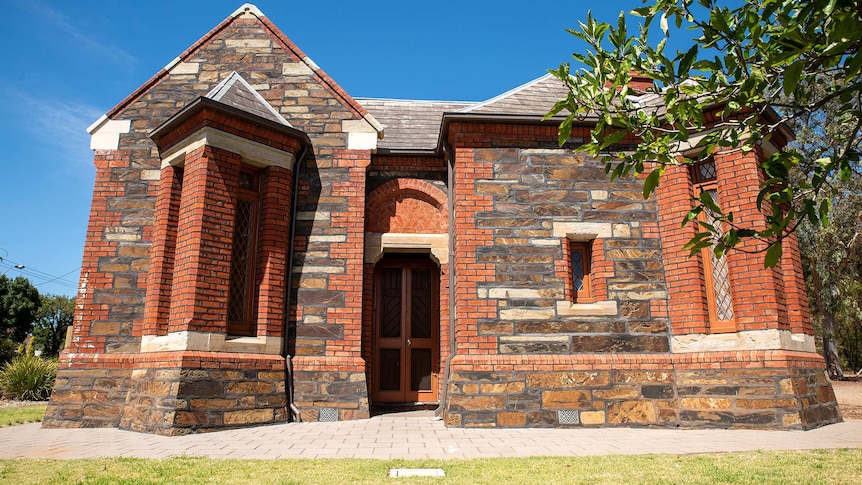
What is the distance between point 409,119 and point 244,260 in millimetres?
Answer: 4955

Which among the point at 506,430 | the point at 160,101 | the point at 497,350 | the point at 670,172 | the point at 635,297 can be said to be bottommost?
the point at 506,430

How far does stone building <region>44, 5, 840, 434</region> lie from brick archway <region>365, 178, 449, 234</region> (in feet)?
0.18

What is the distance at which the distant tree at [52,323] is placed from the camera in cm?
3847

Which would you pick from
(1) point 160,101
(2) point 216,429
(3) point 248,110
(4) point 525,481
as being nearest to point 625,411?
(4) point 525,481

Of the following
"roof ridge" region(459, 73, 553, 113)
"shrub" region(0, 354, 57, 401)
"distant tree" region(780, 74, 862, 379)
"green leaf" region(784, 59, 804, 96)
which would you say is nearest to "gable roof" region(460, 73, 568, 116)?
"roof ridge" region(459, 73, 553, 113)

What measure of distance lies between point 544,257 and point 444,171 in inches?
102

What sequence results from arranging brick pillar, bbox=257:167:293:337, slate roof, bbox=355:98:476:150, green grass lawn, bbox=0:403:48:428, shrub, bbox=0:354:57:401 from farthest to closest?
shrub, bbox=0:354:57:401 → slate roof, bbox=355:98:476:150 → green grass lawn, bbox=0:403:48:428 → brick pillar, bbox=257:167:293:337

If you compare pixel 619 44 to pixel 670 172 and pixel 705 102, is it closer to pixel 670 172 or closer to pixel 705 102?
pixel 705 102

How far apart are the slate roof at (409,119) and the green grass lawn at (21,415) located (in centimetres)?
703

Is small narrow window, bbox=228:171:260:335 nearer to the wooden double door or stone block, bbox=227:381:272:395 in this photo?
stone block, bbox=227:381:272:395

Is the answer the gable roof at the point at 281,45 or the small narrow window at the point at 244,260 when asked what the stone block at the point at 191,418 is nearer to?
the small narrow window at the point at 244,260

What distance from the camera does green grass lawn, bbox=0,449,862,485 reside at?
4.09 meters

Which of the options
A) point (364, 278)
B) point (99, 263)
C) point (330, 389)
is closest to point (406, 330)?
point (364, 278)

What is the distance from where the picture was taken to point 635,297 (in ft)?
26.6
